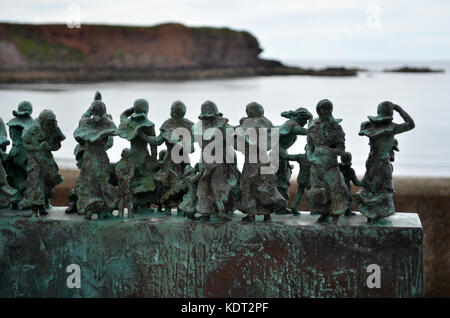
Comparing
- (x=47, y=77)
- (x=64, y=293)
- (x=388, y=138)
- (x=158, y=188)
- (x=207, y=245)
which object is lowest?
(x=64, y=293)

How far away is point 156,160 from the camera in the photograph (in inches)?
154

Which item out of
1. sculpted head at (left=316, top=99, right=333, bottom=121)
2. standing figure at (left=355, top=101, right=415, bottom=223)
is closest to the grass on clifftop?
sculpted head at (left=316, top=99, right=333, bottom=121)

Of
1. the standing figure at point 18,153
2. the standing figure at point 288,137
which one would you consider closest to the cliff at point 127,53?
the standing figure at point 18,153

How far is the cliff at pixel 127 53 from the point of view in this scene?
7602mm

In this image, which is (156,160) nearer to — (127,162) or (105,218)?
(127,162)

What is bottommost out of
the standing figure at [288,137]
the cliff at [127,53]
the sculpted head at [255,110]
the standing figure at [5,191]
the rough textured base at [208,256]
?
the rough textured base at [208,256]

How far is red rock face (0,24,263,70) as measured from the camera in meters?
7.70

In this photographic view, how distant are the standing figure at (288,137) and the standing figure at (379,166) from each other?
34 cm

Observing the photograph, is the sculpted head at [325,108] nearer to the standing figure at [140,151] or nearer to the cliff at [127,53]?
the standing figure at [140,151]

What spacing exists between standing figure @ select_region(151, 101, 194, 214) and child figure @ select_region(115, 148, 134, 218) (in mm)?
157

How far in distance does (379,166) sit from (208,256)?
1.03 m

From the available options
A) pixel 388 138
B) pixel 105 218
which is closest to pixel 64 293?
pixel 105 218

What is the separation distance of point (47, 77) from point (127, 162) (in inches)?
160

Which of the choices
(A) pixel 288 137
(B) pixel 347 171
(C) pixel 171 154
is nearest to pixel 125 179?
(C) pixel 171 154
